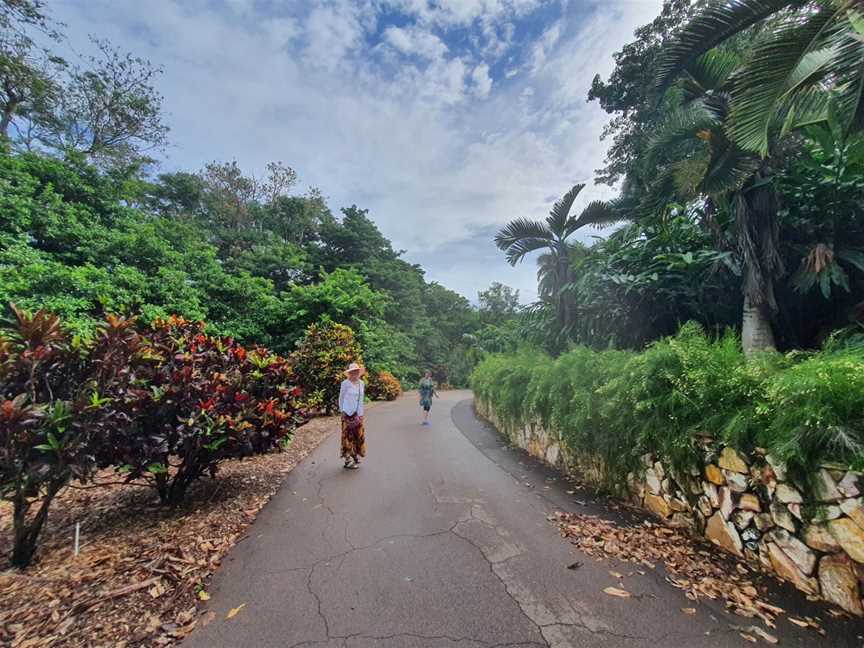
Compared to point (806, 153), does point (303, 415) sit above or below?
below

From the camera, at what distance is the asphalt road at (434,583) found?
6.38 feet

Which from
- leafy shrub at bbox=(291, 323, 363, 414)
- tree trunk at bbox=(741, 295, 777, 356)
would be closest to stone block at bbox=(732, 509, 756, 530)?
tree trunk at bbox=(741, 295, 777, 356)

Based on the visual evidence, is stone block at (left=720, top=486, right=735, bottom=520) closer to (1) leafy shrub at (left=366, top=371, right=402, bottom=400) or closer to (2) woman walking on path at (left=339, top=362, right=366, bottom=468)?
(2) woman walking on path at (left=339, top=362, right=366, bottom=468)

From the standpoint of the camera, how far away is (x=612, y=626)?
2008mm

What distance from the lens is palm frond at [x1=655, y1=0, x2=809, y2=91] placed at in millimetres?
3752

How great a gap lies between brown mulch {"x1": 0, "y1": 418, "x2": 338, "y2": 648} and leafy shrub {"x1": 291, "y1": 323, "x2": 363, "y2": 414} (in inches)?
232

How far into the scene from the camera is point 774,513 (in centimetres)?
230

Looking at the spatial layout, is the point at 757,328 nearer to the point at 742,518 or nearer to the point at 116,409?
the point at 742,518

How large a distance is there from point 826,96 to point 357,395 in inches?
258

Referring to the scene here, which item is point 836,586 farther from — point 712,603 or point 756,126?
point 756,126

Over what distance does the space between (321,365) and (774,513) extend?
31.8ft

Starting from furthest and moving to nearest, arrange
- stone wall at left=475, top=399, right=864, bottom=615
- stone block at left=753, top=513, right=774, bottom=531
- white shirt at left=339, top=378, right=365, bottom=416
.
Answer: white shirt at left=339, top=378, right=365, bottom=416, stone block at left=753, top=513, right=774, bottom=531, stone wall at left=475, top=399, right=864, bottom=615

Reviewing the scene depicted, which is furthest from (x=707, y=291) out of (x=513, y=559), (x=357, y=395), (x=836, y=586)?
(x=357, y=395)

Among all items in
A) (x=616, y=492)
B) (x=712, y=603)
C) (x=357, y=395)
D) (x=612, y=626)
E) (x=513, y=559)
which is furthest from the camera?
(x=357, y=395)
